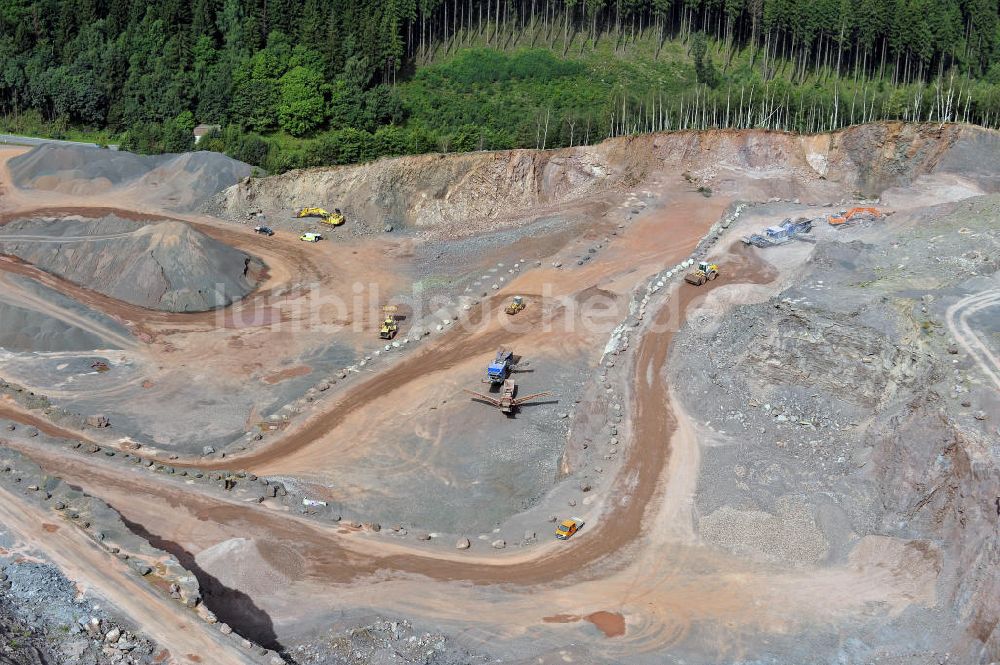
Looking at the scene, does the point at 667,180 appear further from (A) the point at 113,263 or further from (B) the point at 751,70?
(A) the point at 113,263

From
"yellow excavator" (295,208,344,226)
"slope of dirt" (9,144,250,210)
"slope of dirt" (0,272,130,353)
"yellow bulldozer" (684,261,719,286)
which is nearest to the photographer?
"slope of dirt" (0,272,130,353)

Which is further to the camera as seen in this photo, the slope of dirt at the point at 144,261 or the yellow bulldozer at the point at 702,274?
the slope of dirt at the point at 144,261

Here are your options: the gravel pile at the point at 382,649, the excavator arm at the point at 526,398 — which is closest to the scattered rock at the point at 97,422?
the excavator arm at the point at 526,398

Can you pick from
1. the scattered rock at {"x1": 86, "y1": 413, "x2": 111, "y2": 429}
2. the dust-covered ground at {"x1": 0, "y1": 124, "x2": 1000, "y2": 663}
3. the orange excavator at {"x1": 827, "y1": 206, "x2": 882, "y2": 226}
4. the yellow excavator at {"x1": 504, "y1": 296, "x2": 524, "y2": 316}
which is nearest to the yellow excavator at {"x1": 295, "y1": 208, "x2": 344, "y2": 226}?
the dust-covered ground at {"x1": 0, "y1": 124, "x2": 1000, "y2": 663}

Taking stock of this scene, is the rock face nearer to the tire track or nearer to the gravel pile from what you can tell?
the tire track

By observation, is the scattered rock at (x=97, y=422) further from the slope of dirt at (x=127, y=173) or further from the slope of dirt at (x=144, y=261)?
the slope of dirt at (x=127, y=173)

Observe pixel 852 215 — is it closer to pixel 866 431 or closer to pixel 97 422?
pixel 866 431

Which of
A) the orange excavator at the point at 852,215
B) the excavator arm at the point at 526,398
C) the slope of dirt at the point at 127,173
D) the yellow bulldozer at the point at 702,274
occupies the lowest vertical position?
the excavator arm at the point at 526,398
